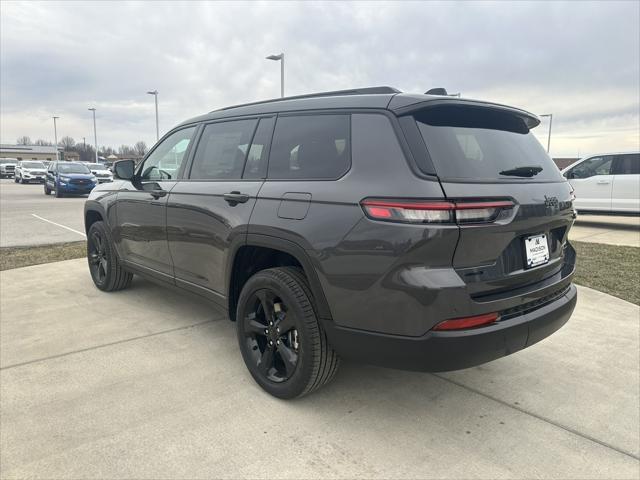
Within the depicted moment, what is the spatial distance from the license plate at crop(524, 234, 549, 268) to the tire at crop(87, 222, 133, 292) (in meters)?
4.00

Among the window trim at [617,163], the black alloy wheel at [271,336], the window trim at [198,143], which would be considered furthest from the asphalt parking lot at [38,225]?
the window trim at [617,163]

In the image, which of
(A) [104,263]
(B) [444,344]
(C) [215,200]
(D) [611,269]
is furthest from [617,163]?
(A) [104,263]

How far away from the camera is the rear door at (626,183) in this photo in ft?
34.8

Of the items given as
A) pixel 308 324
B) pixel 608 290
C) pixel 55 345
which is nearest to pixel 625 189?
pixel 608 290

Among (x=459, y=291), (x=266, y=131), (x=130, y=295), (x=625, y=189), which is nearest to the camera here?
(x=459, y=291)

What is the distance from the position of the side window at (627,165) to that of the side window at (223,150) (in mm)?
10733

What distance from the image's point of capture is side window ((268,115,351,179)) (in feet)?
8.50

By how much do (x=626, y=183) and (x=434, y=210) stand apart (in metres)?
10.9

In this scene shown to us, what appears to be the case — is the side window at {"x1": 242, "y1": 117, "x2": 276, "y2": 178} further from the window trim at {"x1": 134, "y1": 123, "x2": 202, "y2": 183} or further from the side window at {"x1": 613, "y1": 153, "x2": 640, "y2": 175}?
the side window at {"x1": 613, "y1": 153, "x2": 640, "y2": 175}

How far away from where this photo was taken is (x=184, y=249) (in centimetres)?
367

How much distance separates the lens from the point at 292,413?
8.96ft

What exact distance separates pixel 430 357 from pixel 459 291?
35 cm

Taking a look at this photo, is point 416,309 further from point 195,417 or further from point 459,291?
point 195,417

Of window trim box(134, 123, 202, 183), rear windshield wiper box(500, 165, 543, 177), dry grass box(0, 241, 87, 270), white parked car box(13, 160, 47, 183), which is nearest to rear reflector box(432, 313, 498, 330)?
rear windshield wiper box(500, 165, 543, 177)
